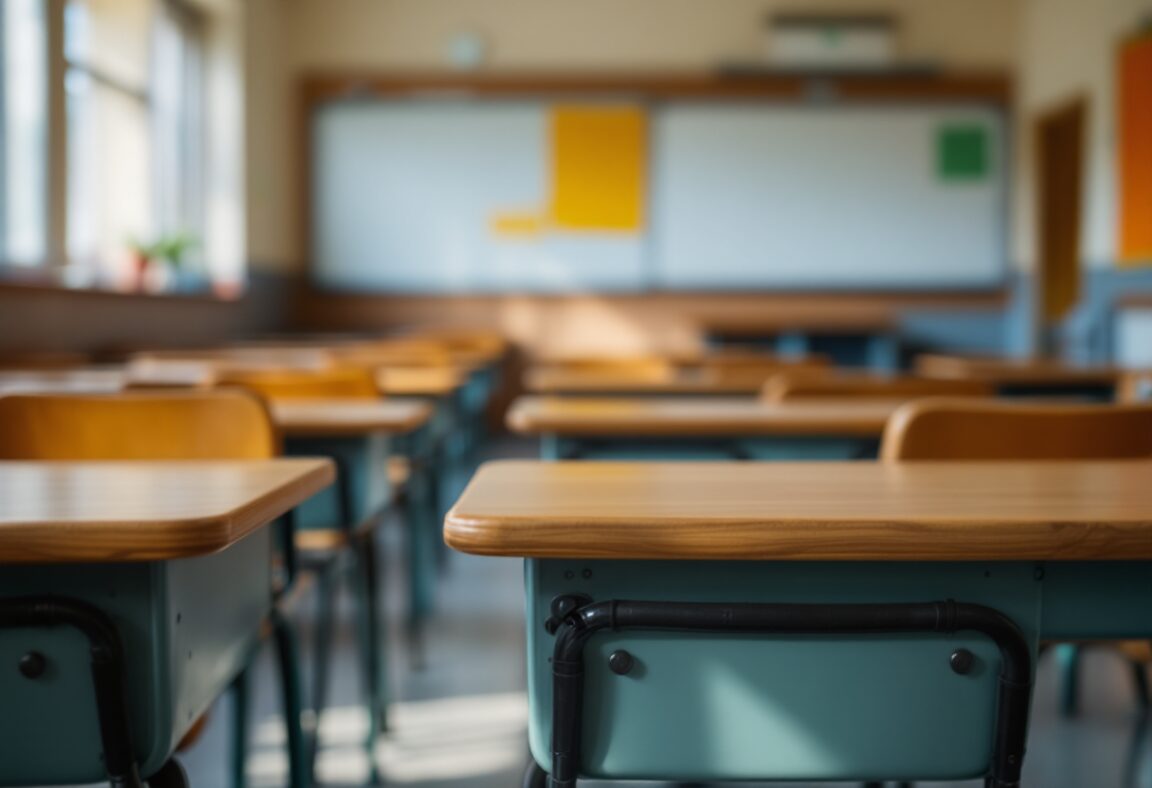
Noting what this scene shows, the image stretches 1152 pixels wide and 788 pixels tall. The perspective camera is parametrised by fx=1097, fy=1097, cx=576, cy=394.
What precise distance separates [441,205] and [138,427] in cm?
658

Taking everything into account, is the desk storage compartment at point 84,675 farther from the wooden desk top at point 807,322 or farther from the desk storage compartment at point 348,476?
the wooden desk top at point 807,322

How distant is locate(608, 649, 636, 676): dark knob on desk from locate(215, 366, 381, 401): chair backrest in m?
1.57

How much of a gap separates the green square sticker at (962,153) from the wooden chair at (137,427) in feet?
23.7

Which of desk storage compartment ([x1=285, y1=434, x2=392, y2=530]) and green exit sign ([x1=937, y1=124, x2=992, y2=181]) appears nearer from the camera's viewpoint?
desk storage compartment ([x1=285, y1=434, x2=392, y2=530])

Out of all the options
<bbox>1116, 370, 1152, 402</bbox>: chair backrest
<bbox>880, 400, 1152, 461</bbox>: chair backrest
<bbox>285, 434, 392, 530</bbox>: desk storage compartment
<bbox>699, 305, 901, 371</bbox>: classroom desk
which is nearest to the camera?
<bbox>880, 400, 1152, 461</bbox>: chair backrest

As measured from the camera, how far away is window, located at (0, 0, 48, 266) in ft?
13.7

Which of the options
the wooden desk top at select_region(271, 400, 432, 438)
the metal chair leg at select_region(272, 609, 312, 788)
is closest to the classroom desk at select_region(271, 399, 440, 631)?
the wooden desk top at select_region(271, 400, 432, 438)

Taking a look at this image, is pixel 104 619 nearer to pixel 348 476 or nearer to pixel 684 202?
pixel 348 476

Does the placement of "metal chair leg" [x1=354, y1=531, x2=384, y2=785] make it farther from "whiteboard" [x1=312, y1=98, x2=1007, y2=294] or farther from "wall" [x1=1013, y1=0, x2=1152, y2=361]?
"whiteboard" [x1=312, y1=98, x2=1007, y2=294]

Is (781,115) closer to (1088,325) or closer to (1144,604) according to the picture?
(1088,325)

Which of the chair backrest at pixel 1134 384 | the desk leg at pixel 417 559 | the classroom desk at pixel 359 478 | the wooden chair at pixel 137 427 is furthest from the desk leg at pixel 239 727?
the chair backrest at pixel 1134 384

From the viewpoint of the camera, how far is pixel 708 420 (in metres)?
1.84

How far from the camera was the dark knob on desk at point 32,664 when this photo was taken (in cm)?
87

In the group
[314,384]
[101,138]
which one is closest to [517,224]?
[101,138]
